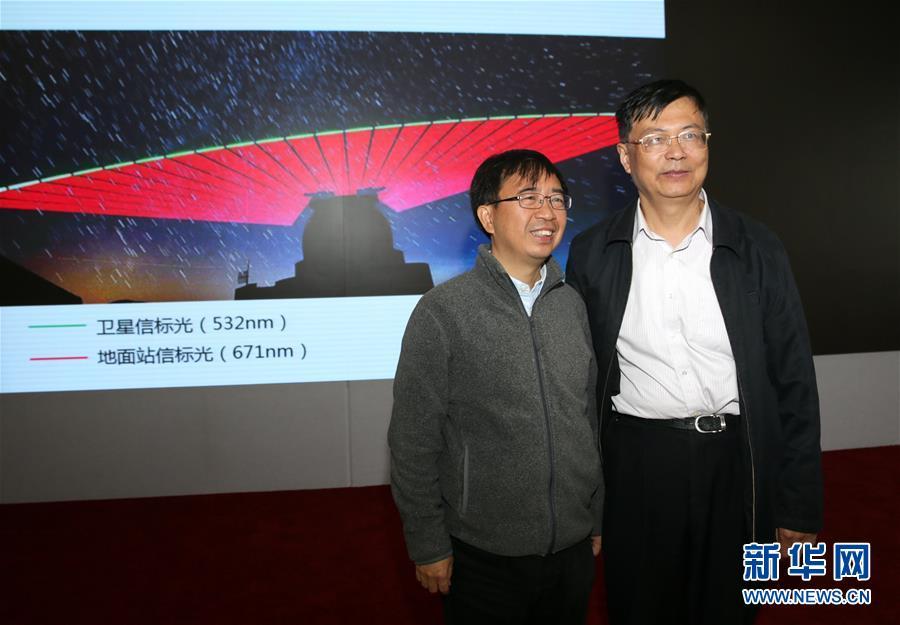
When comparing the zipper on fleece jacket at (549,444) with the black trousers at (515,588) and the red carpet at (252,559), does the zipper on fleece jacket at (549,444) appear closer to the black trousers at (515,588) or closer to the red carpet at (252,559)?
the black trousers at (515,588)

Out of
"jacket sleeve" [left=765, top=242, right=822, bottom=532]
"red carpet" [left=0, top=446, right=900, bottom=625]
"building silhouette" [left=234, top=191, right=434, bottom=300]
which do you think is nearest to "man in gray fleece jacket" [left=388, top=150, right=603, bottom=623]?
"jacket sleeve" [left=765, top=242, right=822, bottom=532]

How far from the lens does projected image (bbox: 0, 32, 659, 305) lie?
134 inches

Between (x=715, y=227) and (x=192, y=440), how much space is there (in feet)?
10.4

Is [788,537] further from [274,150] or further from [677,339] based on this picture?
[274,150]

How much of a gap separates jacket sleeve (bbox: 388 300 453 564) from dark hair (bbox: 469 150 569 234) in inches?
11.7

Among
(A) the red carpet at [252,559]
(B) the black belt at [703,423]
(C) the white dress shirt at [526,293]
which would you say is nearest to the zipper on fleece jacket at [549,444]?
(C) the white dress shirt at [526,293]

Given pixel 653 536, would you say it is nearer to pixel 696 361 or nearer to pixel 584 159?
pixel 696 361

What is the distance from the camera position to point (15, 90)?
3.38 m

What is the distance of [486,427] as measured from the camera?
128 cm

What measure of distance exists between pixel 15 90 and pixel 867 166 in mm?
5255

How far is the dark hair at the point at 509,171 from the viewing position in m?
1.32

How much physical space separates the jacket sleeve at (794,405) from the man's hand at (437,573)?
32.6 inches

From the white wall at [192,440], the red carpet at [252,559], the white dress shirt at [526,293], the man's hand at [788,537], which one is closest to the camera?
the white dress shirt at [526,293]

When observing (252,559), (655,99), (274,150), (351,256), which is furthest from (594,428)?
(274,150)
